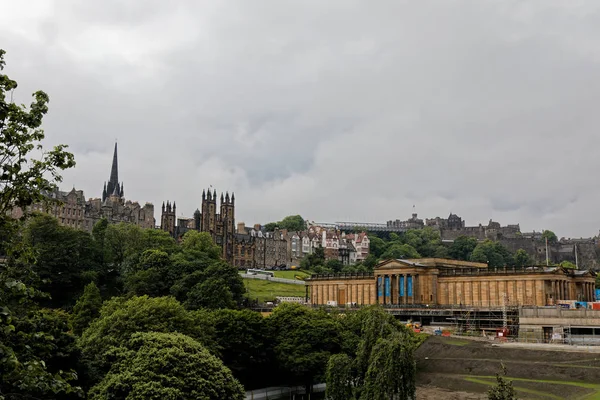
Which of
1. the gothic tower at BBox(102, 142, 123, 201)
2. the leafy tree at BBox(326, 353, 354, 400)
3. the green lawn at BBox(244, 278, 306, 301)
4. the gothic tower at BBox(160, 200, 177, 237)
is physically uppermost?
the gothic tower at BBox(102, 142, 123, 201)

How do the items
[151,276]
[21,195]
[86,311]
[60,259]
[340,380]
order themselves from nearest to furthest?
[21,195], [340,380], [86,311], [151,276], [60,259]

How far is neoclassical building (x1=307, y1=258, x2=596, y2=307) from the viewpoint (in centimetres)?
8600

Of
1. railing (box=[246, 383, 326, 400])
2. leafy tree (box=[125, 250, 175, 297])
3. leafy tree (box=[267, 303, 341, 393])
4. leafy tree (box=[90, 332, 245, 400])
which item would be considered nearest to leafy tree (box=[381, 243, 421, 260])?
leafy tree (box=[125, 250, 175, 297])

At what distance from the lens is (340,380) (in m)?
41.4

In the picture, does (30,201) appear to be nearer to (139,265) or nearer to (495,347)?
(495,347)

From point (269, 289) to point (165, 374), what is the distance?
93.1 meters

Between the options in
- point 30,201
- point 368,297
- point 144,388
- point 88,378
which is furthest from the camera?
point 368,297

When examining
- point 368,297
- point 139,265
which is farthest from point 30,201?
point 368,297

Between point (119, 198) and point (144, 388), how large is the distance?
5997 inches

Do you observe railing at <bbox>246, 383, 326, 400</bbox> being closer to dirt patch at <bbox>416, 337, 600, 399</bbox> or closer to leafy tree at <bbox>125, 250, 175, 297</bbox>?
dirt patch at <bbox>416, 337, 600, 399</bbox>

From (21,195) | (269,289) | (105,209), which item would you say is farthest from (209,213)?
(21,195)

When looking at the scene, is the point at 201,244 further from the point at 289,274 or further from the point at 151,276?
the point at 289,274

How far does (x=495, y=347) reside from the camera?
60.0m

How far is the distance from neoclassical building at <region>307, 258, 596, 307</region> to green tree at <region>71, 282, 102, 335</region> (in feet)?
155
